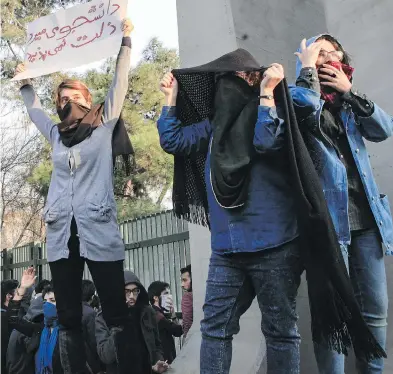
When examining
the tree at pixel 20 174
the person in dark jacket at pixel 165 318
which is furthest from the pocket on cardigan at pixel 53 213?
the tree at pixel 20 174

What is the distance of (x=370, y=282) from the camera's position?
7.32 feet

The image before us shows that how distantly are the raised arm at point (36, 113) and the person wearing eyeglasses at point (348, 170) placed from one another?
141 cm

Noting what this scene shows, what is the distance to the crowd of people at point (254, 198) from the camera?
1.89 m

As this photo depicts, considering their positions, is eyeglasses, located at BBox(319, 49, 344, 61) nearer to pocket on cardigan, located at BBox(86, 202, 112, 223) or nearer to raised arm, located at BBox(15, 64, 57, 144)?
pocket on cardigan, located at BBox(86, 202, 112, 223)

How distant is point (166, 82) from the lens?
226 cm

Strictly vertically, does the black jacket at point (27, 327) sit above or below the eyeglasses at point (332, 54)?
below

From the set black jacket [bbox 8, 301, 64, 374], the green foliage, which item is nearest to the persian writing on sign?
black jacket [bbox 8, 301, 64, 374]

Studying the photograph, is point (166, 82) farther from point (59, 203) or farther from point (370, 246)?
point (370, 246)

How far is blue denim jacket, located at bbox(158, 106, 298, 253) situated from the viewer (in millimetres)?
1897

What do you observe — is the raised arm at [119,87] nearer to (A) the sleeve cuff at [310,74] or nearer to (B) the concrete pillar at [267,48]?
(B) the concrete pillar at [267,48]

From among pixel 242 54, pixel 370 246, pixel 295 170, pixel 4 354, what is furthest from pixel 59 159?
pixel 4 354

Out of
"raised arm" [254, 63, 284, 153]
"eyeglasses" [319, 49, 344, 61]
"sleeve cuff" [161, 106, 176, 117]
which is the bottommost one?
"raised arm" [254, 63, 284, 153]

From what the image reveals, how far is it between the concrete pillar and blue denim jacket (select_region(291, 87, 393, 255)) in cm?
71

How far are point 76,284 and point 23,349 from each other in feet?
8.00
